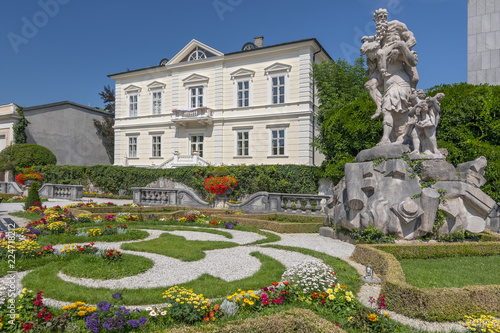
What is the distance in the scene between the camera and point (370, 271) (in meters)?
5.18

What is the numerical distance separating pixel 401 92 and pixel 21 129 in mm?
36809

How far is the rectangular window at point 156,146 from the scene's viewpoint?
1190 inches

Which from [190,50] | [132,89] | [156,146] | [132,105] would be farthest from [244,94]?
[132,105]

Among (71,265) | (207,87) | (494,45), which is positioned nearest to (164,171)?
(207,87)

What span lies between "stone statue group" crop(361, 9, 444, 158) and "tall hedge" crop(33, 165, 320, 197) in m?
11.4

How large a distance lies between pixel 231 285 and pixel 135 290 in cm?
145

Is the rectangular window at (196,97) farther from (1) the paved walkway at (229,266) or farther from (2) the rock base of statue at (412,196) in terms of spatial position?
A: (2) the rock base of statue at (412,196)

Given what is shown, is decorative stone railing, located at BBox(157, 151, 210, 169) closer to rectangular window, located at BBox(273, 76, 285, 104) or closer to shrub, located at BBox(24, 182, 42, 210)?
rectangular window, located at BBox(273, 76, 285, 104)

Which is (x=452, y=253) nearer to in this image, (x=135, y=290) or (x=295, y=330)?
(x=295, y=330)

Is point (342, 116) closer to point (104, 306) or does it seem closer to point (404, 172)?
point (404, 172)

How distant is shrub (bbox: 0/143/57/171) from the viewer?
2756 centimetres

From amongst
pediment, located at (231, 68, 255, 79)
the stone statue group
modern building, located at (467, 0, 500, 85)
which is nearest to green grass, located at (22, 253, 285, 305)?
the stone statue group

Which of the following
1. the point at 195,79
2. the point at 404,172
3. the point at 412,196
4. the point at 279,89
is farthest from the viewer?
the point at 195,79

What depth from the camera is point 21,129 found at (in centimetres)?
3200
